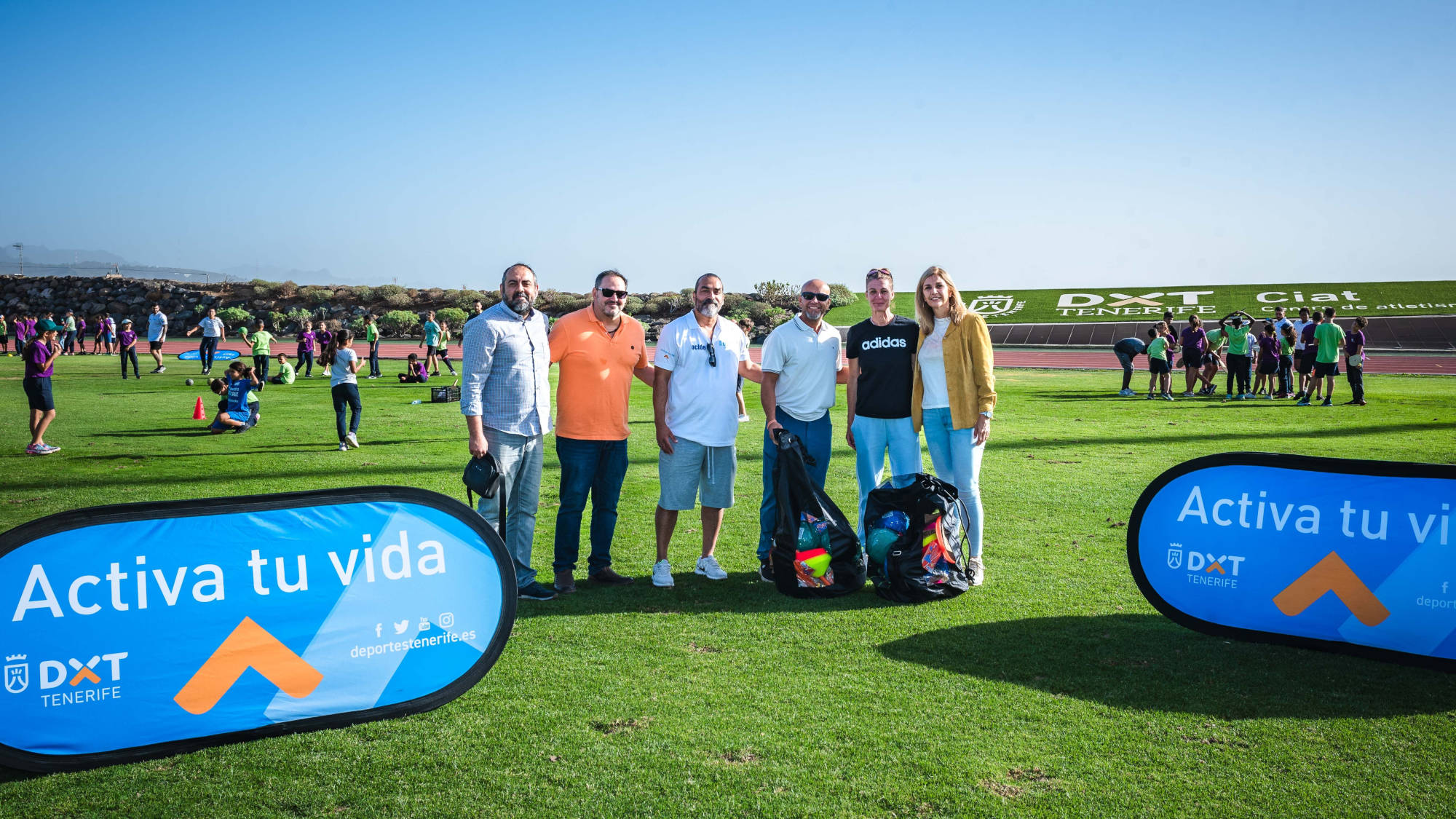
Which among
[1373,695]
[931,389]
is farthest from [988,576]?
[1373,695]

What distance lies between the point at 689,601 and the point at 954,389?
80.6 inches

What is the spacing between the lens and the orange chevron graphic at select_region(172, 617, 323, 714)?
10.3 ft

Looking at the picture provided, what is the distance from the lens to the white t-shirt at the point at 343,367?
A: 10.7 m

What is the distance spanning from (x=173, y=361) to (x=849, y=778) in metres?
29.5

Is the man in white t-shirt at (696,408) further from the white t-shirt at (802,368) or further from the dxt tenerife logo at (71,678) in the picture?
the dxt tenerife logo at (71,678)

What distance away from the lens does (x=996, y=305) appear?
58.4 meters

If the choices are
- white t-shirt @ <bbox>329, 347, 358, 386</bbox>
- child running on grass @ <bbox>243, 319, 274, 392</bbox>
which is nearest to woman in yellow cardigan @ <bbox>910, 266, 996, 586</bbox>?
white t-shirt @ <bbox>329, 347, 358, 386</bbox>

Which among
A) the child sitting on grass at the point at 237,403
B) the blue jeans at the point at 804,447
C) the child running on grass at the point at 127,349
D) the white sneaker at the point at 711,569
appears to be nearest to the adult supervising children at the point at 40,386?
the child sitting on grass at the point at 237,403

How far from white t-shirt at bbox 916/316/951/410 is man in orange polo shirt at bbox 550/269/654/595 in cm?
177

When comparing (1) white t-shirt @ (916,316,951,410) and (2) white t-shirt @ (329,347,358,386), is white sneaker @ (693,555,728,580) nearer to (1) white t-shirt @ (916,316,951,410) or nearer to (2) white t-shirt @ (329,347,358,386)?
(1) white t-shirt @ (916,316,951,410)

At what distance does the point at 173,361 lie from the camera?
26.5 m

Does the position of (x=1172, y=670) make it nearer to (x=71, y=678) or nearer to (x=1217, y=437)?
(x=71, y=678)

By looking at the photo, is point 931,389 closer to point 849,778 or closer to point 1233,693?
point 1233,693

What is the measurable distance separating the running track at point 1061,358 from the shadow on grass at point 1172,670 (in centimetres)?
2428
